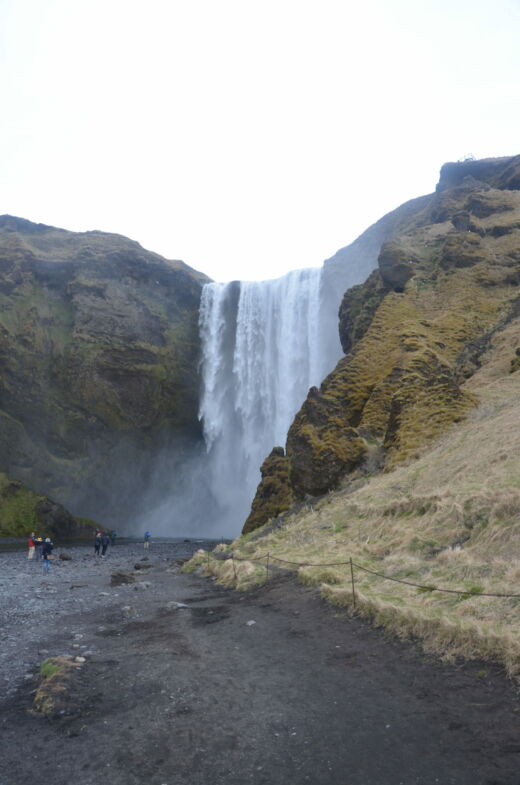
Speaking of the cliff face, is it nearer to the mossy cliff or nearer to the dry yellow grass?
the mossy cliff

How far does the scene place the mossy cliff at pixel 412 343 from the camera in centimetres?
2480

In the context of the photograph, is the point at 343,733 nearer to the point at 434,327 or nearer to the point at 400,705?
the point at 400,705

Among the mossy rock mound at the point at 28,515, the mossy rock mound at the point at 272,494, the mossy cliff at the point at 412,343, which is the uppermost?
the mossy cliff at the point at 412,343

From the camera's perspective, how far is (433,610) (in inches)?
346

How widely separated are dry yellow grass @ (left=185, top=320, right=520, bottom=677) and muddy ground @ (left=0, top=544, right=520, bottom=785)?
55 cm

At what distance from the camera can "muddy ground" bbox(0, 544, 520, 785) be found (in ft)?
17.1

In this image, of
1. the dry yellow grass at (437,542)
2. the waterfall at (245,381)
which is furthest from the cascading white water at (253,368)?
the dry yellow grass at (437,542)

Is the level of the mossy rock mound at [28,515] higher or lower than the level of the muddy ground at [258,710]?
lower

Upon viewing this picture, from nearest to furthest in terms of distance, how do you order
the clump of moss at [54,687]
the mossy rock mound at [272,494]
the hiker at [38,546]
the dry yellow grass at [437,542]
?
the clump of moss at [54,687] < the dry yellow grass at [437,542] < the mossy rock mound at [272,494] < the hiker at [38,546]

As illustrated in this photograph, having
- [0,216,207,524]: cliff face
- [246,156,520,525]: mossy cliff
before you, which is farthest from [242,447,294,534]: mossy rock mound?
[0,216,207,524]: cliff face

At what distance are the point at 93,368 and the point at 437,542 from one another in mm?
52881

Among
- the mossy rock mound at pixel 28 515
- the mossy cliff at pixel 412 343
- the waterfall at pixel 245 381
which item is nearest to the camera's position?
the mossy cliff at pixel 412 343

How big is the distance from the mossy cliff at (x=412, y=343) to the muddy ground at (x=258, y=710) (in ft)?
45.8

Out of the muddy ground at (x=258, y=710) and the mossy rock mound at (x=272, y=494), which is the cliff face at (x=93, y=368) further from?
the muddy ground at (x=258, y=710)
